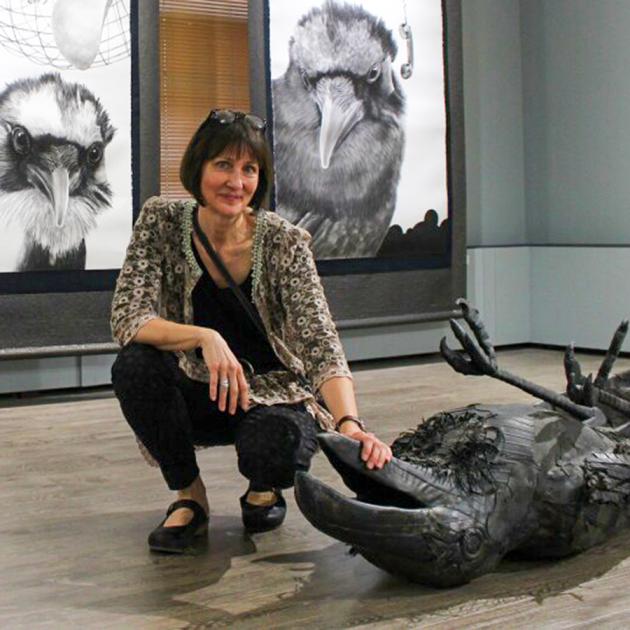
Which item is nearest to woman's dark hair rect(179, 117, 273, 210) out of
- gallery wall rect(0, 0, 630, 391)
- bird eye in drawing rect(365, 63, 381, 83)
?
bird eye in drawing rect(365, 63, 381, 83)

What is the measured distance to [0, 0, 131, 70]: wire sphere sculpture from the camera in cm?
410

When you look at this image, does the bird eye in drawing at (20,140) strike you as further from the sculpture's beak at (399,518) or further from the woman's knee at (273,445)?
Result: the sculpture's beak at (399,518)

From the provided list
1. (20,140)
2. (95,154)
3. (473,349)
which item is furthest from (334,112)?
(473,349)

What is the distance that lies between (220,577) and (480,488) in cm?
49

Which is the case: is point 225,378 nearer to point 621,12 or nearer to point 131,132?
point 131,132

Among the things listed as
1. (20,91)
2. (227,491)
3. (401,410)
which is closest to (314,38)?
(20,91)

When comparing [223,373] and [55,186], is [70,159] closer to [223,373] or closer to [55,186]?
[55,186]

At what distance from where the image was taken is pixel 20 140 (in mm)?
4117

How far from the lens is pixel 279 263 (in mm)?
2211

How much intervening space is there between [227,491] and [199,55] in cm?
240

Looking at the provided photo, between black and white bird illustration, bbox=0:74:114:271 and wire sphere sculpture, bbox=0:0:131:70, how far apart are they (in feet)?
0.27

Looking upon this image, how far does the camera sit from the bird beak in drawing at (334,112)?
15.9ft

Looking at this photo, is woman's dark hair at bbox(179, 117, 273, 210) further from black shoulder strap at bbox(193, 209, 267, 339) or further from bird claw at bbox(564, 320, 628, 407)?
bird claw at bbox(564, 320, 628, 407)

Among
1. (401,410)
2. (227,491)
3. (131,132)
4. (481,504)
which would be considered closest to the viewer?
(481,504)
